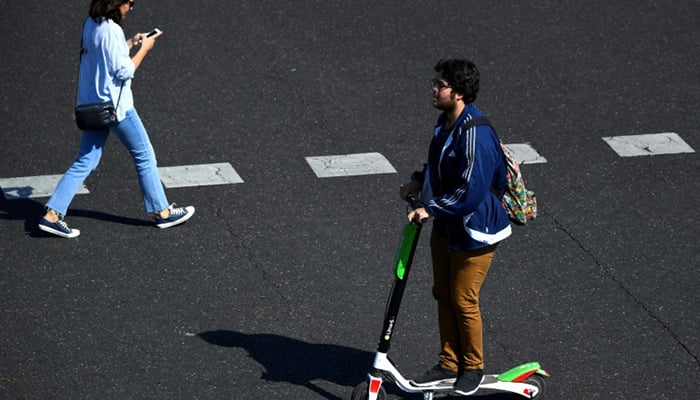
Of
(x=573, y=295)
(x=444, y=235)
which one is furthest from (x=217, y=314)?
(x=573, y=295)

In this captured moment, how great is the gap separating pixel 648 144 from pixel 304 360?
4.33m

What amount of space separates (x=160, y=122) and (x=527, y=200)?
14.5 ft

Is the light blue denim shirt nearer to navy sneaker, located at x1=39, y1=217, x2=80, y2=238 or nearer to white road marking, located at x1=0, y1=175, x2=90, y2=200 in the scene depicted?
navy sneaker, located at x1=39, y1=217, x2=80, y2=238

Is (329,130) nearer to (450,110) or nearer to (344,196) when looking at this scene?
(344,196)

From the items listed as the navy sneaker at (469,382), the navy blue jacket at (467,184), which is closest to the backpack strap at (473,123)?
the navy blue jacket at (467,184)

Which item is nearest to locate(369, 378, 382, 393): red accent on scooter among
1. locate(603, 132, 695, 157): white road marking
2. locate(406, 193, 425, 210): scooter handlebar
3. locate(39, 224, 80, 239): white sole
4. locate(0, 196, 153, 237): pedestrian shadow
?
locate(406, 193, 425, 210): scooter handlebar

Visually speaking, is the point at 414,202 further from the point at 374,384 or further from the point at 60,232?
the point at 60,232

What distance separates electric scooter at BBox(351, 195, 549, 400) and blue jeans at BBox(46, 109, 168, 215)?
2.56 meters

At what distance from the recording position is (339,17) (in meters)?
11.6

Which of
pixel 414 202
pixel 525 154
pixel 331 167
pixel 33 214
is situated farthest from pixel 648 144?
pixel 33 214

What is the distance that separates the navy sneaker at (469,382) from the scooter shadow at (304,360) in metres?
0.34

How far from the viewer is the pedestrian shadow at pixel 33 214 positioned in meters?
8.34

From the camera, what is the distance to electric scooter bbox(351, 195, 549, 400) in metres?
6.10

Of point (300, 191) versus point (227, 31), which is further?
point (227, 31)
